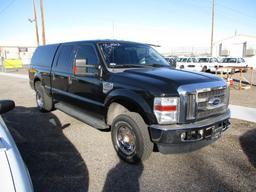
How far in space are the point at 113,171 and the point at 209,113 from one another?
172 centimetres

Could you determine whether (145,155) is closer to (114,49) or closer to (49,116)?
(114,49)

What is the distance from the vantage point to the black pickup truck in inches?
123

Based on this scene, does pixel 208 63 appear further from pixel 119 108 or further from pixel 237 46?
pixel 237 46

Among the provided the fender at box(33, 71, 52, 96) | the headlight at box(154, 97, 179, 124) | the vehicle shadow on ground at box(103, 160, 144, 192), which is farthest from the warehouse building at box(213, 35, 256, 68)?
the vehicle shadow on ground at box(103, 160, 144, 192)

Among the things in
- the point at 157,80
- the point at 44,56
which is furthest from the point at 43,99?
the point at 157,80

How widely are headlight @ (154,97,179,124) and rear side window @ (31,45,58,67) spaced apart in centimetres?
388

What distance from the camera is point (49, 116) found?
637 cm

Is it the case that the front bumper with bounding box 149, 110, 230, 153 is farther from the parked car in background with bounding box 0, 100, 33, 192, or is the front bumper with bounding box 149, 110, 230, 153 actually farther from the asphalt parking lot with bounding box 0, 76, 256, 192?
the parked car in background with bounding box 0, 100, 33, 192

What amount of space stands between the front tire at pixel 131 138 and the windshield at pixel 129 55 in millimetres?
1104

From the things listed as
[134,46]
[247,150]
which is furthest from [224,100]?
[134,46]

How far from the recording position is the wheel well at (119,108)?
11.5 ft

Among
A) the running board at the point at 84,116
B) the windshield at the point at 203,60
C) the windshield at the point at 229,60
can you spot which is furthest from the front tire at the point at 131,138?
the windshield at the point at 229,60

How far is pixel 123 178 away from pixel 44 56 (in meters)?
4.70

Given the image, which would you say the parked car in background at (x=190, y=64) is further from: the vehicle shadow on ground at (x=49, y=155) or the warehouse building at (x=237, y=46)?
the warehouse building at (x=237, y=46)
